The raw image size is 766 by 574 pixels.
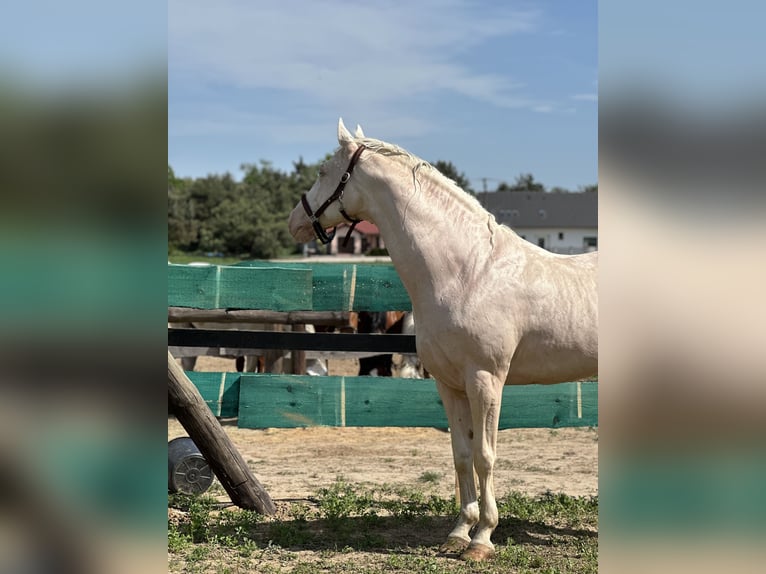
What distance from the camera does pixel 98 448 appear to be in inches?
46.6

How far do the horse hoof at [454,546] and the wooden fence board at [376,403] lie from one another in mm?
3827

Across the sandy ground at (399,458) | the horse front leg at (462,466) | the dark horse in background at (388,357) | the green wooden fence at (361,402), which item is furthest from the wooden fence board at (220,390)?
the horse front leg at (462,466)

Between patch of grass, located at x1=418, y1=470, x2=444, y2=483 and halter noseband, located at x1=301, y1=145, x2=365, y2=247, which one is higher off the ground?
halter noseband, located at x1=301, y1=145, x2=365, y2=247

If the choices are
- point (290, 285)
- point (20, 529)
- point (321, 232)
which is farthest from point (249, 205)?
point (20, 529)

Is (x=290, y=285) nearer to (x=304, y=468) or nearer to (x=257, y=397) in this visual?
(x=257, y=397)

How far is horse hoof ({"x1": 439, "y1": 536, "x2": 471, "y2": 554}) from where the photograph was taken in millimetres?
4875

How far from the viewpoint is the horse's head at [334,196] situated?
5051 mm

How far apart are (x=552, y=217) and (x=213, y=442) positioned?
76.3m

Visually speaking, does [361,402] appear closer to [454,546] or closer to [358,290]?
[358,290]

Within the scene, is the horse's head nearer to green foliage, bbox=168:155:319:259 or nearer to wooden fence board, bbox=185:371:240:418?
wooden fence board, bbox=185:371:240:418

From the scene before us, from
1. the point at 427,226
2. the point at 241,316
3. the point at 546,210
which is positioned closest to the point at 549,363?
the point at 427,226

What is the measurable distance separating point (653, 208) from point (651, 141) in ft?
0.31

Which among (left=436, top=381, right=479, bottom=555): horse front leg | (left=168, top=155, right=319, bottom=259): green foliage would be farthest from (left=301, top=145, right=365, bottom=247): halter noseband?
(left=168, top=155, right=319, bottom=259): green foliage

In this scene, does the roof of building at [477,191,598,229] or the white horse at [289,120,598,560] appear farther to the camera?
the roof of building at [477,191,598,229]
